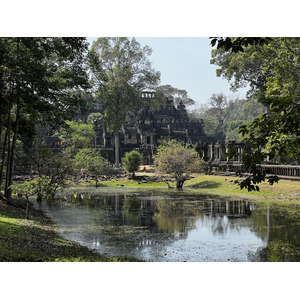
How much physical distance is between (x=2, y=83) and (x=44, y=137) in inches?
2116

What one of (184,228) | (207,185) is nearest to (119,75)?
(207,185)

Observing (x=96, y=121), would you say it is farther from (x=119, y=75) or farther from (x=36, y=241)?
(x=36, y=241)

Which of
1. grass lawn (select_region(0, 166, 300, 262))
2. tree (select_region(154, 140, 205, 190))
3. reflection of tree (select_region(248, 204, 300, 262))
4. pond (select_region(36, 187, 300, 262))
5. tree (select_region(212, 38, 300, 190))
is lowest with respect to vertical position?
pond (select_region(36, 187, 300, 262))

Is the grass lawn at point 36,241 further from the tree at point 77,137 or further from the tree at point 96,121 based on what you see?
the tree at point 96,121

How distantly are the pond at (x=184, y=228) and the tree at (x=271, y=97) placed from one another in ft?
7.88

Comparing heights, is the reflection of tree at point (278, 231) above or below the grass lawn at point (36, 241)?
below

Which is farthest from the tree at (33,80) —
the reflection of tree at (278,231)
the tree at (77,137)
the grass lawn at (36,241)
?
the tree at (77,137)

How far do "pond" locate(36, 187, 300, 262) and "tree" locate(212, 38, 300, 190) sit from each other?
2402 mm

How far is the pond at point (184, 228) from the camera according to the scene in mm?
12906

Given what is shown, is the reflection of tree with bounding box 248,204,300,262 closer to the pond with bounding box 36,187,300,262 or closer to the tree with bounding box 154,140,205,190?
the pond with bounding box 36,187,300,262

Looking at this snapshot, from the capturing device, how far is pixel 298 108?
659 centimetres

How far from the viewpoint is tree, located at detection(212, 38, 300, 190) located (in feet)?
21.8

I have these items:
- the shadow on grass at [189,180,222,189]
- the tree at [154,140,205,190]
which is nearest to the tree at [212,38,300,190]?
the shadow on grass at [189,180,222,189]

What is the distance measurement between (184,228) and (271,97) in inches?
426
